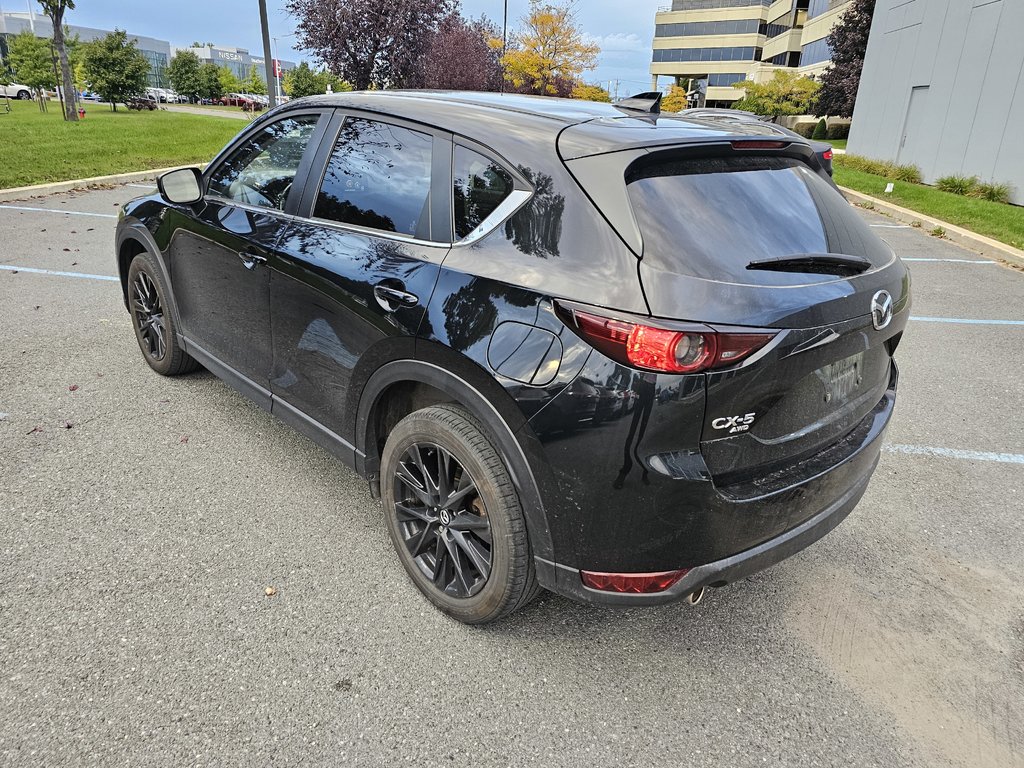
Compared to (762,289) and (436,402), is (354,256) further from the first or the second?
(762,289)

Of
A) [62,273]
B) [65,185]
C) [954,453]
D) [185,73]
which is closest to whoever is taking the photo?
[954,453]

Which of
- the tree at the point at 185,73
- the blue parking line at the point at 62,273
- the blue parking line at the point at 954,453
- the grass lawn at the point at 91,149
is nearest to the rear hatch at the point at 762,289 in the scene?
the blue parking line at the point at 954,453

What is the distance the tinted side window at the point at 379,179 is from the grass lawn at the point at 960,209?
1070cm

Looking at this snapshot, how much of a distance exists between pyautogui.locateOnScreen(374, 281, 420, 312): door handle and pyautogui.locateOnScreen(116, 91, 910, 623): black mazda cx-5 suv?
1 centimetres

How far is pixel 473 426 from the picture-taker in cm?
225

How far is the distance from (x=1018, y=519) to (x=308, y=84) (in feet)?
211

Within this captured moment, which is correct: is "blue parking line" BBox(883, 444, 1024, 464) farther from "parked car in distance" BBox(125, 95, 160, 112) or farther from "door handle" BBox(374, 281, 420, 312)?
"parked car in distance" BBox(125, 95, 160, 112)

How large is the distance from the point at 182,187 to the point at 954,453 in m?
4.55

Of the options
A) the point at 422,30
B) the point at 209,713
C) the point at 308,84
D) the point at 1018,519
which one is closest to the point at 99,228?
the point at 209,713

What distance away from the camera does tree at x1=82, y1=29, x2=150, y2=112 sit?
36.5 m

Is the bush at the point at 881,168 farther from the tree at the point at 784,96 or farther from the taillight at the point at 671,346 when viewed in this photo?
the tree at the point at 784,96

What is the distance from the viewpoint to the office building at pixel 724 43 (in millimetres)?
73938

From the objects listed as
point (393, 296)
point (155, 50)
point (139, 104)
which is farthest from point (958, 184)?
point (155, 50)

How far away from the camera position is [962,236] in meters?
10.8
